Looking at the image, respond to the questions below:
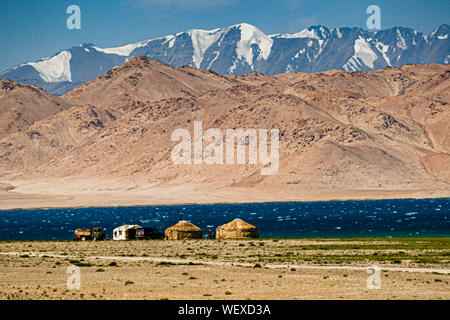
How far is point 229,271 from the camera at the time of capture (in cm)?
3788

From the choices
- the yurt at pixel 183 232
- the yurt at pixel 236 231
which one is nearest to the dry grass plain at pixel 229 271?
the yurt at pixel 183 232

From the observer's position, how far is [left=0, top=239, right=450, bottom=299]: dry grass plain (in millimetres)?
29062

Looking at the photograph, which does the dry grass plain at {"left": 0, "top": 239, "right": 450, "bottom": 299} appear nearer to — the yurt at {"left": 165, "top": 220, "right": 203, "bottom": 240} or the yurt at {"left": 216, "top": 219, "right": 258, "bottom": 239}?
the yurt at {"left": 165, "top": 220, "right": 203, "bottom": 240}

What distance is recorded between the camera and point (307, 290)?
29922mm

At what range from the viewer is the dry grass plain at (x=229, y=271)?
2906 cm

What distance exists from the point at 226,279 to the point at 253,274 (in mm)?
2339

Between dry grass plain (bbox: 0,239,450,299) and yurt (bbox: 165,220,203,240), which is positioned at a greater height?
yurt (bbox: 165,220,203,240)

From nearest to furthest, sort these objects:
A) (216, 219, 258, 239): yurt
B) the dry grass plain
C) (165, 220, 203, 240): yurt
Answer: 1. the dry grass plain
2. (165, 220, 203, 240): yurt
3. (216, 219, 258, 239): yurt

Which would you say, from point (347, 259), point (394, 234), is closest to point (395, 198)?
point (394, 234)

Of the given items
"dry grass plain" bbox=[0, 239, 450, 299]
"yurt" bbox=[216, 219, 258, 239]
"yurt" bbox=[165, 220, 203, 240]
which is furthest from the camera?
"yurt" bbox=[216, 219, 258, 239]

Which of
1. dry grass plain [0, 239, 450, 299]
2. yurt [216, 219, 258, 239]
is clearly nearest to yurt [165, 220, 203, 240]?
yurt [216, 219, 258, 239]

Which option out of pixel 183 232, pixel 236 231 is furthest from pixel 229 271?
pixel 236 231
